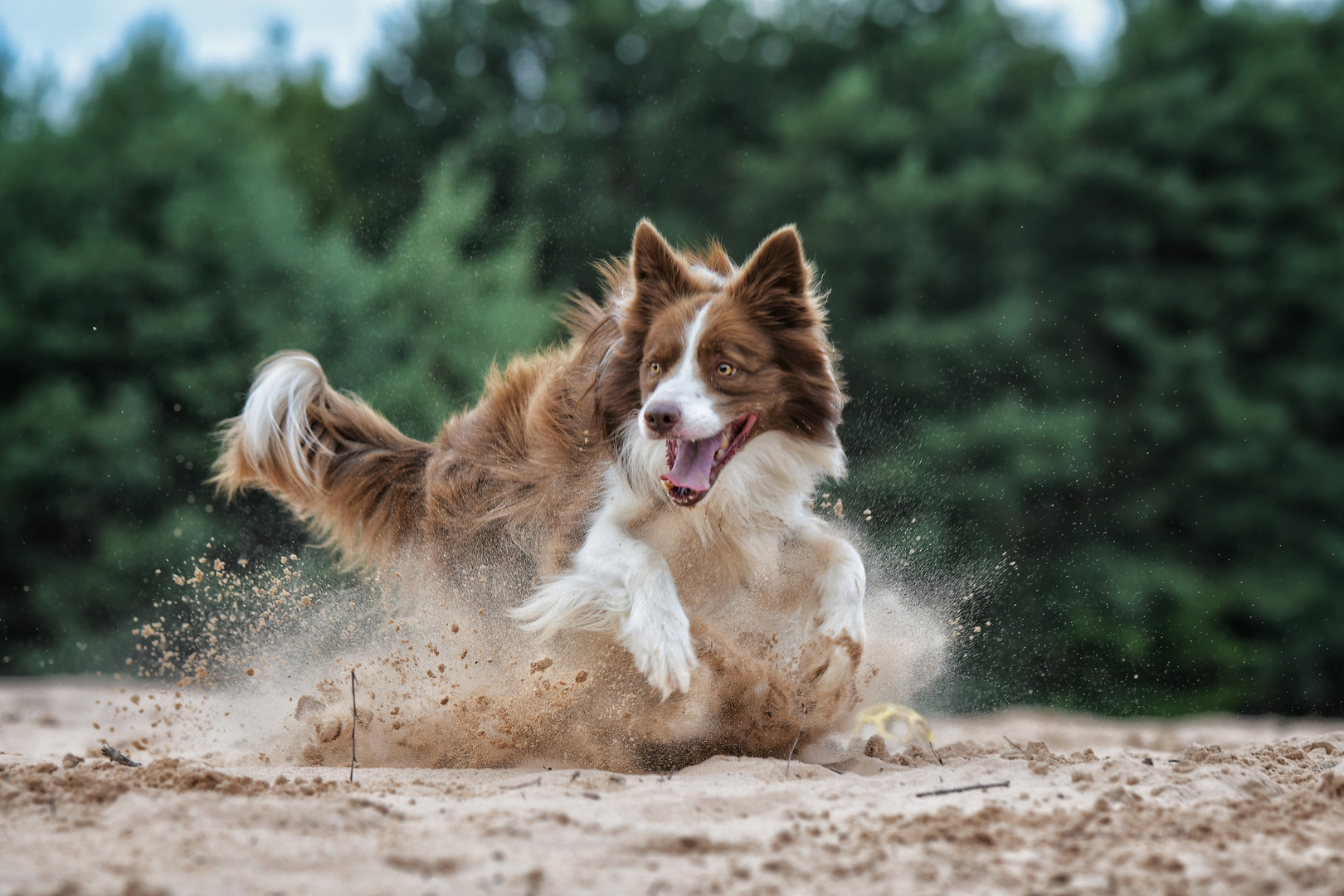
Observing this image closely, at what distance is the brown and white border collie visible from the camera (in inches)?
185

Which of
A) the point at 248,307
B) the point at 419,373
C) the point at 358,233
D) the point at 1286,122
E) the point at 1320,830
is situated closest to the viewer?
the point at 1320,830

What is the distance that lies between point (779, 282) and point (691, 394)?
76cm

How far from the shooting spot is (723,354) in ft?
15.5

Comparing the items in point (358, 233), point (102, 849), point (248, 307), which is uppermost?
point (358, 233)

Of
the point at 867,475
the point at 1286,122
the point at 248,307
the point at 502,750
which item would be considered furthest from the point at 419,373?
the point at 1286,122

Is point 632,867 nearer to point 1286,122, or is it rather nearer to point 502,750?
point 502,750

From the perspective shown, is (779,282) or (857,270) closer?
(779,282)

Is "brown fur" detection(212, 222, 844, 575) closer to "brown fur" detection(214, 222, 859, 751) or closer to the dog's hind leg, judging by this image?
"brown fur" detection(214, 222, 859, 751)

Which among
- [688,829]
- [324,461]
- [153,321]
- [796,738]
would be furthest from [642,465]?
[153,321]

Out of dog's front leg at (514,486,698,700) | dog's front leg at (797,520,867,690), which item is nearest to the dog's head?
dog's front leg at (514,486,698,700)

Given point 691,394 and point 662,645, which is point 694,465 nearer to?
point 691,394

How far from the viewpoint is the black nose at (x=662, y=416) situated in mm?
4375

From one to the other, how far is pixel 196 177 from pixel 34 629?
21.7ft

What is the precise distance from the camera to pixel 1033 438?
16.5 meters
